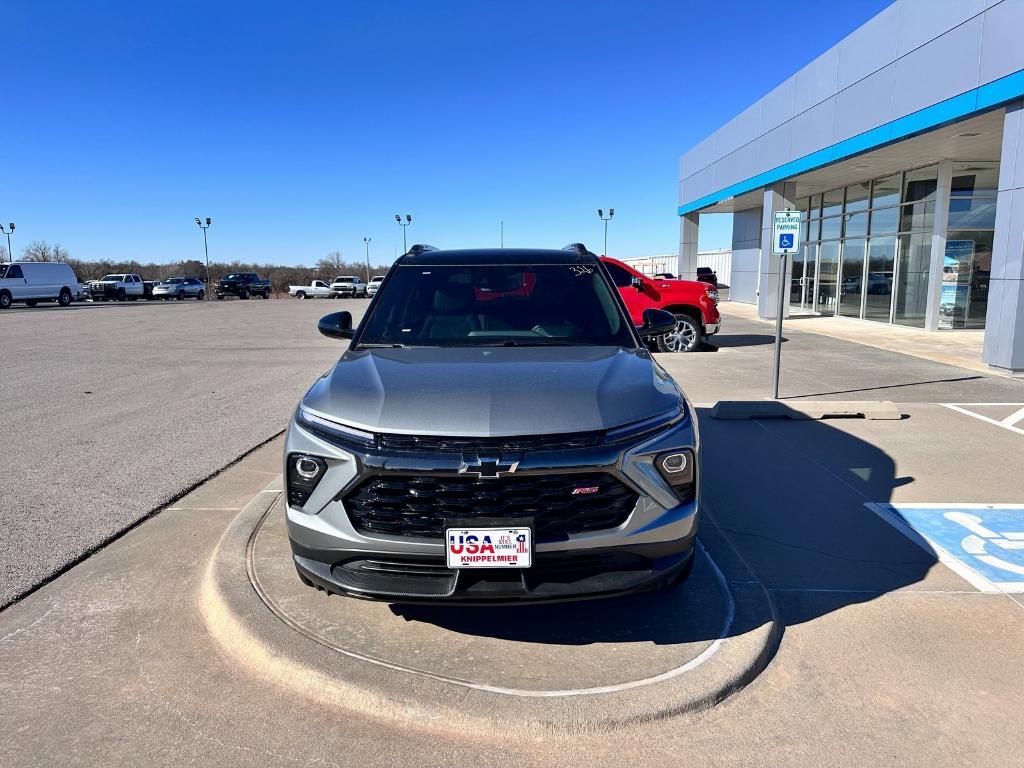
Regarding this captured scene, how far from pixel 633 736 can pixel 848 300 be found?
75.7ft

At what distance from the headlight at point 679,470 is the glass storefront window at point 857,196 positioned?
2165 cm

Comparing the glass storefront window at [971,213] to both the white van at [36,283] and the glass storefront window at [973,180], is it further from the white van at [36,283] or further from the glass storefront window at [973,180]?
the white van at [36,283]

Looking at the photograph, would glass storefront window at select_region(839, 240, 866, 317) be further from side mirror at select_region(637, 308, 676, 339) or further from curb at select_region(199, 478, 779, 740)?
curb at select_region(199, 478, 779, 740)

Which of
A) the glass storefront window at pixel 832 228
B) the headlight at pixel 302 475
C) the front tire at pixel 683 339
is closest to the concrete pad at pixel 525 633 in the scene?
the headlight at pixel 302 475

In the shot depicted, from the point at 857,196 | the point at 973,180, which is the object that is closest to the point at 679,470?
the point at 973,180

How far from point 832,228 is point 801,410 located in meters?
18.5

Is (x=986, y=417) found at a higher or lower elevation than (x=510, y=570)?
lower

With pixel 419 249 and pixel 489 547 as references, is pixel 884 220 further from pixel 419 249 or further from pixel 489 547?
pixel 489 547

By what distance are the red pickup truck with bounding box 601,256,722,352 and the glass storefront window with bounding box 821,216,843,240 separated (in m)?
11.6

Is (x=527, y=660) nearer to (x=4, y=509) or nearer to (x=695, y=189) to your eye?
(x=4, y=509)

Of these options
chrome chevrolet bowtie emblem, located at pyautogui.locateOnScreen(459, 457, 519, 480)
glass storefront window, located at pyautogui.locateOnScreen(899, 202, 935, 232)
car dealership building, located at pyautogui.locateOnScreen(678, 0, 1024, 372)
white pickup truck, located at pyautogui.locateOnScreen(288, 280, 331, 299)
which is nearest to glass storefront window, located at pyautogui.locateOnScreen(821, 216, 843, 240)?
car dealership building, located at pyautogui.locateOnScreen(678, 0, 1024, 372)

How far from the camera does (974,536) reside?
173 inches

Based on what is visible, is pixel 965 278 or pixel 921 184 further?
pixel 921 184

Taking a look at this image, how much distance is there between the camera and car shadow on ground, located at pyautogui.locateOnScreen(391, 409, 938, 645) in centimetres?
330
